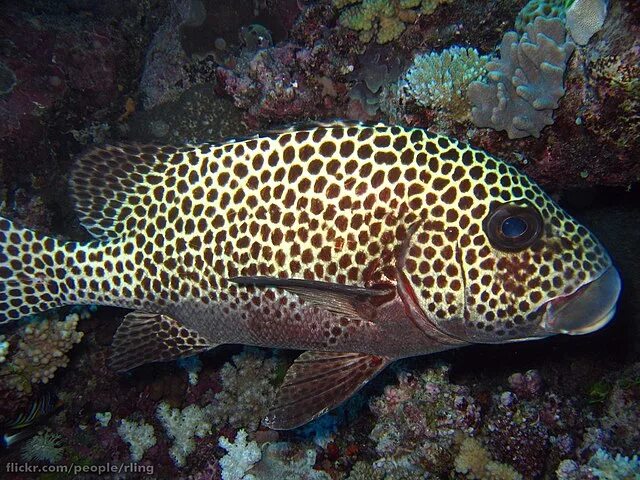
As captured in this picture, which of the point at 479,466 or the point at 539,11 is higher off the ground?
the point at 539,11

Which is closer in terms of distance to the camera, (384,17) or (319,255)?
(319,255)

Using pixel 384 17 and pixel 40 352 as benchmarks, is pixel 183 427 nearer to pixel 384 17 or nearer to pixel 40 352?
pixel 40 352

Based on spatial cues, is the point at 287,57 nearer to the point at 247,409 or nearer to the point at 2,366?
the point at 247,409

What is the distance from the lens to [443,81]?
3.92m

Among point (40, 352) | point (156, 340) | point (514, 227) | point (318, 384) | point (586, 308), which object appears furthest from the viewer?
point (40, 352)

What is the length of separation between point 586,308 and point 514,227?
0.58 m

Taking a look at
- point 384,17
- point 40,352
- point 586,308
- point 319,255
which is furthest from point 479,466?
point 384,17

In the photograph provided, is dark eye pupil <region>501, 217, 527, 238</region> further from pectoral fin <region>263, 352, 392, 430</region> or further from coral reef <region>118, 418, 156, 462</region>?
coral reef <region>118, 418, 156, 462</region>

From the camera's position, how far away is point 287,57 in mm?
5473

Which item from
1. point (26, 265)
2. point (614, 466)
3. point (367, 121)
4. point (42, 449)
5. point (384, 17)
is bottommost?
point (42, 449)

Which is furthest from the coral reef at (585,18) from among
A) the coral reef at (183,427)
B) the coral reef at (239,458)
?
the coral reef at (183,427)

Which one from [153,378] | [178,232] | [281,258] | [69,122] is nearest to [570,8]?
[281,258]

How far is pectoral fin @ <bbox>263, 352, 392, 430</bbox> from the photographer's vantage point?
3.05 meters

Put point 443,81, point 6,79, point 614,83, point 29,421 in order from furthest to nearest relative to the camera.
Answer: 1. point 6,79
2. point 29,421
3. point 443,81
4. point 614,83
